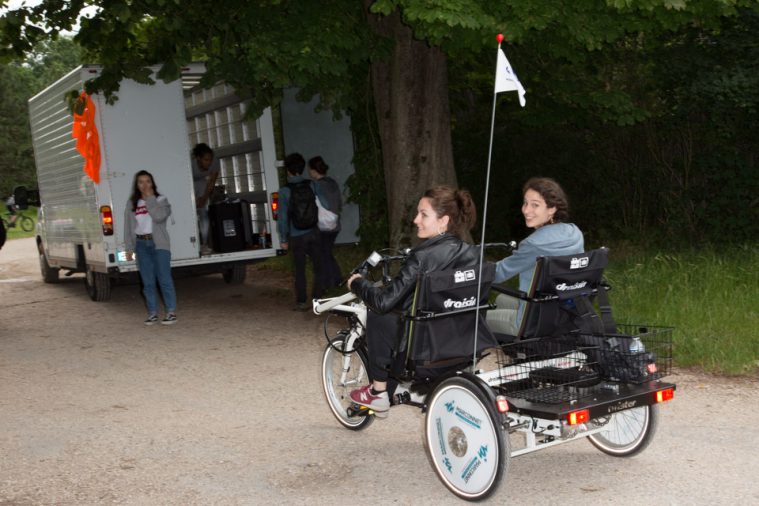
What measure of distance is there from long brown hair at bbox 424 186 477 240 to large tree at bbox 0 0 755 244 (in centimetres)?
420

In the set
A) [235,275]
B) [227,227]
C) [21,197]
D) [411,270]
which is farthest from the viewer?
[21,197]

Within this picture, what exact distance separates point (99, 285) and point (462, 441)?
9.91 metres

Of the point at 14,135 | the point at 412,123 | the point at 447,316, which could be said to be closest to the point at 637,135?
the point at 412,123

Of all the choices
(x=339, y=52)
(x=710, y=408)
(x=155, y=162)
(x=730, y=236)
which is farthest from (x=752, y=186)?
(x=155, y=162)

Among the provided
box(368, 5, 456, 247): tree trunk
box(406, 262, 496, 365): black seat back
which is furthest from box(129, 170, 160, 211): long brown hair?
box(406, 262, 496, 365): black seat back

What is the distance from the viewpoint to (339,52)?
33.6 ft

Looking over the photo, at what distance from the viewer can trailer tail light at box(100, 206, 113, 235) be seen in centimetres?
1176

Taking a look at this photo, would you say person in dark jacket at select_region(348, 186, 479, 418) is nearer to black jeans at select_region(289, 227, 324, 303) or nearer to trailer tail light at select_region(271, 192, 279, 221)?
black jeans at select_region(289, 227, 324, 303)

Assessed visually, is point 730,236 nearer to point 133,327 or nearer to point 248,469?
point 133,327

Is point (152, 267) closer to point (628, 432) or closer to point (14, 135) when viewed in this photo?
point (628, 432)

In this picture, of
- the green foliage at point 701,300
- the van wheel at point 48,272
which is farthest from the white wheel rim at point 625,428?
the van wheel at point 48,272

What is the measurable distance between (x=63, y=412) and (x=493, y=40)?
5.20m

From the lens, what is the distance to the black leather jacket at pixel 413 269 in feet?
16.5

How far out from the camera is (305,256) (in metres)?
11.7
